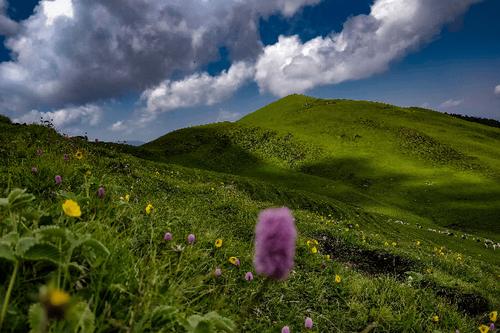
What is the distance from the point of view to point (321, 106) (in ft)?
297

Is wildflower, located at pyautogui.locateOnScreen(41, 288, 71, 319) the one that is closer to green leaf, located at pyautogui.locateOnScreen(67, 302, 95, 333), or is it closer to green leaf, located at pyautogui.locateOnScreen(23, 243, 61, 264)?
green leaf, located at pyautogui.locateOnScreen(67, 302, 95, 333)

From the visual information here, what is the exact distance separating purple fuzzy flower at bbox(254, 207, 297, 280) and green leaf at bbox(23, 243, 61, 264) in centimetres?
160

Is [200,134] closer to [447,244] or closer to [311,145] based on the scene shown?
[311,145]

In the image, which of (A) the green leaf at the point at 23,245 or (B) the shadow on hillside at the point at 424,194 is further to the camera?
(B) the shadow on hillside at the point at 424,194

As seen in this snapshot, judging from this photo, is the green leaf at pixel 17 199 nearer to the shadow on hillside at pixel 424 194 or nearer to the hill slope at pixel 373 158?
the hill slope at pixel 373 158

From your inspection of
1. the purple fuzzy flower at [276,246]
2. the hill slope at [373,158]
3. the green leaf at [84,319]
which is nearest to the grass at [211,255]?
the green leaf at [84,319]

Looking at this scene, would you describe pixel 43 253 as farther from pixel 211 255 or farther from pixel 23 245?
pixel 211 255

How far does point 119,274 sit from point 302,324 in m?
3.01

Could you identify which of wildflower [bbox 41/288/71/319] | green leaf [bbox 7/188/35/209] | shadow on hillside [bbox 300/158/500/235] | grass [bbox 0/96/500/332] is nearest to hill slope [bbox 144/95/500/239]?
shadow on hillside [bbox 300/158/500/235]

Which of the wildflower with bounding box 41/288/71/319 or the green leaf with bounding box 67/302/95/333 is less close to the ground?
the wildflower with bounding box 41/288/71/319

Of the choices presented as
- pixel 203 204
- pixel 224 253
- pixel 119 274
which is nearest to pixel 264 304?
pixel 224 253

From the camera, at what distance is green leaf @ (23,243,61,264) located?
2.96m

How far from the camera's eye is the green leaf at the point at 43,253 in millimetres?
2962

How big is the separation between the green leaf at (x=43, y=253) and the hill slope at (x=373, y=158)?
37594mm
